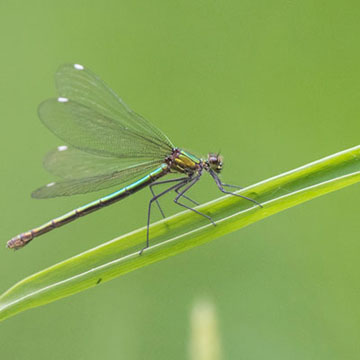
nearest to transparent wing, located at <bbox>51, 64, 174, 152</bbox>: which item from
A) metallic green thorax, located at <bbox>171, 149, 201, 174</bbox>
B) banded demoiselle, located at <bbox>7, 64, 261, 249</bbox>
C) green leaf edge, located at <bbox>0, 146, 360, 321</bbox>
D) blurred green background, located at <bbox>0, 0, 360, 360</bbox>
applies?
banded demoiselle, located at <bbox>7, 64, 261, 249</bbox>

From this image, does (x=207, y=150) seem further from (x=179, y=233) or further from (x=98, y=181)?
(x=179, y=233)

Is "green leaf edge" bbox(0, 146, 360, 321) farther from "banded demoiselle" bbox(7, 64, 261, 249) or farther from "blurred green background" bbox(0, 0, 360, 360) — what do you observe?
"blurred green background" bbox(0, 0, 360, 360)

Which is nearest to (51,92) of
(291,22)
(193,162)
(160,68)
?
(160,68)

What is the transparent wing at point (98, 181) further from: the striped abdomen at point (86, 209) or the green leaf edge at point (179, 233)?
the green leaf edge at point (179, 233)

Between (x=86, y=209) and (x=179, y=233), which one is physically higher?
(x=86, y=209)

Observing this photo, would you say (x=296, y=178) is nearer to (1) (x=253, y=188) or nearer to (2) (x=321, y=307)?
(1) (x=253, y=188)

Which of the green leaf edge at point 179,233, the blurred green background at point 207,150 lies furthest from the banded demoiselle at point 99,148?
the green leaf edge at point 179,233

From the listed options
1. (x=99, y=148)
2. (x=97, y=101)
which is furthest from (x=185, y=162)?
(x=97, y=101)
